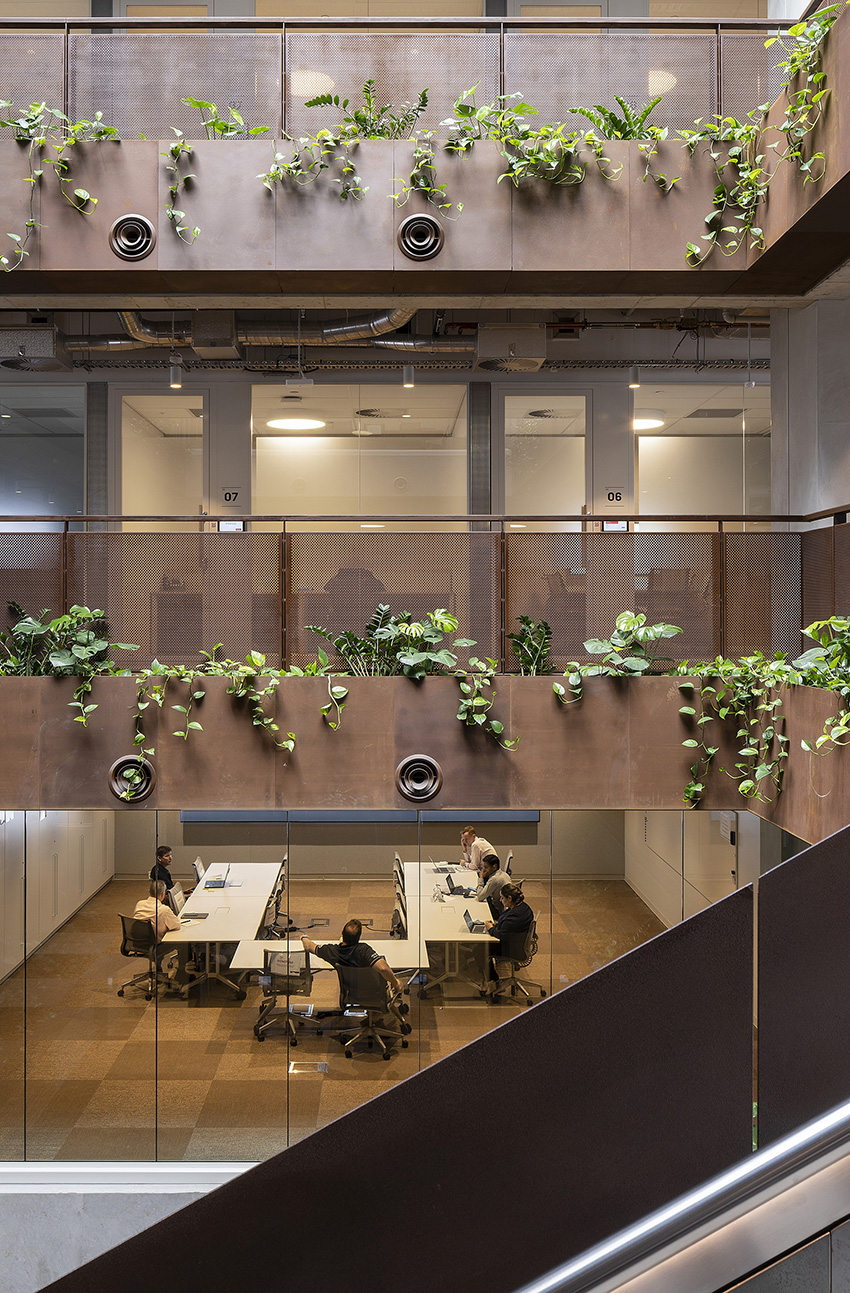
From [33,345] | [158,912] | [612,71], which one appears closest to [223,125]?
[612,71]

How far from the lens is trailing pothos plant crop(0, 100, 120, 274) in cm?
660

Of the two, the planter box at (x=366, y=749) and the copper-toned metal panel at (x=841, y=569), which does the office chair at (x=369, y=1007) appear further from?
the copper-toned metal panel at (x=841, y=569)

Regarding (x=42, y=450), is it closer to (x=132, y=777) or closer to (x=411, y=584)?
(x=132, y=777)

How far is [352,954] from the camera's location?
25.7 ft

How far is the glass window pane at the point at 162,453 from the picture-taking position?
11.6 m

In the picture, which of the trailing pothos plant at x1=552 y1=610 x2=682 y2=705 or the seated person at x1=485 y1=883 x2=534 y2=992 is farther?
the seated person at x1=485 y1=883 x2=534 y2=992

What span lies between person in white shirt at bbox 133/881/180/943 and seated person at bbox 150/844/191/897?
1.6 inches

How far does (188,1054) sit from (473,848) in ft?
10.6

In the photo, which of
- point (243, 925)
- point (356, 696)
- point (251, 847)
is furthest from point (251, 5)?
point (243, 925)

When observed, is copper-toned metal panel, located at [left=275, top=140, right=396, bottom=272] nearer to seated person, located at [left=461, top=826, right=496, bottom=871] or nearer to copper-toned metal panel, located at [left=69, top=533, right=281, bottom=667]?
copper-toned metal panel, located at [left=69, top=533, right=281, bottom=667]

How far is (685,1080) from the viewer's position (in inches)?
29.3

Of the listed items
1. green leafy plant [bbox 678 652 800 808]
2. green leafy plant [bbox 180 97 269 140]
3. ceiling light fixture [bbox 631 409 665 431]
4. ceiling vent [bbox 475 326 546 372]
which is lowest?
green leafy plant [bbox 678 652 800 808]

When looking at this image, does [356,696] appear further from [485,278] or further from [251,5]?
[251,5]

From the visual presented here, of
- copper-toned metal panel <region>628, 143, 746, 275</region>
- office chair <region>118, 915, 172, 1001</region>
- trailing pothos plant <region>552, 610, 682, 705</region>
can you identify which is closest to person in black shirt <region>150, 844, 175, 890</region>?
office chair <region>118, 915, 172, 1001</region>
